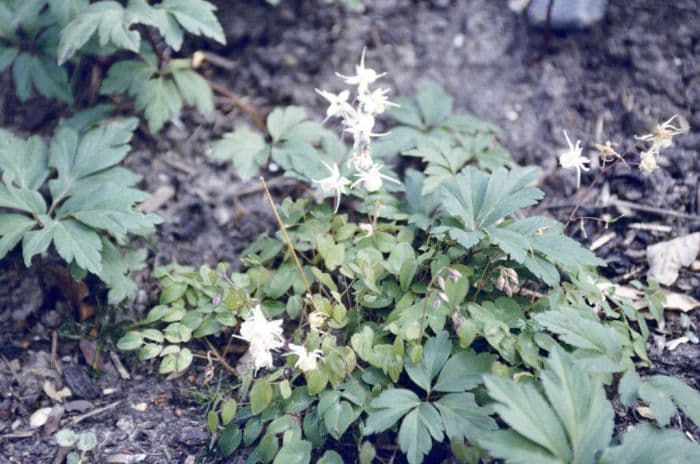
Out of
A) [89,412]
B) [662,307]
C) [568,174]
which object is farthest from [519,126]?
[89,412]

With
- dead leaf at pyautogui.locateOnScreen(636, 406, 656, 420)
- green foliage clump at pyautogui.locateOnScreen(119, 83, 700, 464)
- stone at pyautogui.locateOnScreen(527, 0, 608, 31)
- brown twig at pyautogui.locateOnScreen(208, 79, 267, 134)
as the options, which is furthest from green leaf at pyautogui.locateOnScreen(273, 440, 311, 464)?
stone at pyautogui.locateOnScreen(527, 0, 608, 31)

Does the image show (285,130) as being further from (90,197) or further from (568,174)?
(568,174)

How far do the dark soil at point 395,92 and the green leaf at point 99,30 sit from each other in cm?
77

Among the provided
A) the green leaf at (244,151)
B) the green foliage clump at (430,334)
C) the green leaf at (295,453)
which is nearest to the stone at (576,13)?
the green foliage clump at (430,334)

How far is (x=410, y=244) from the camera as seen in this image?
2.67 meters

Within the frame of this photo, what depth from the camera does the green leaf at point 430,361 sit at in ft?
7.39

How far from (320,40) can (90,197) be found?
6.13ft

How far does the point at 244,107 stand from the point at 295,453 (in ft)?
6.92

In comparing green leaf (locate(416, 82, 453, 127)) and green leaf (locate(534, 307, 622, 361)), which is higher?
green leaf (locate(416, 82, 453, 127))

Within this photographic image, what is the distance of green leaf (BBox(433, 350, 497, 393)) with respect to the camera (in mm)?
2205

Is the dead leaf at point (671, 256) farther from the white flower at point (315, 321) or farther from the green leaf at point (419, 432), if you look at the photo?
the white flower at point (315, 321)

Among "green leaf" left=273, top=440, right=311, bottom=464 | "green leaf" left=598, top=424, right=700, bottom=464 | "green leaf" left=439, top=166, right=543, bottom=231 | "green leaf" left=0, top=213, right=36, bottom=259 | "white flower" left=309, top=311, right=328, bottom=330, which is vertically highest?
"green leaf" left=439, top=166, right=543, bottom=231

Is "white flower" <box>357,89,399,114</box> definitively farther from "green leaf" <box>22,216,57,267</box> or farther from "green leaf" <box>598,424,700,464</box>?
"green leaf" <box>598,424,700,464</box>

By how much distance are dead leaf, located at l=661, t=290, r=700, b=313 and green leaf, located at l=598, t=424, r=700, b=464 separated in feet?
2.83
